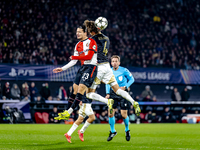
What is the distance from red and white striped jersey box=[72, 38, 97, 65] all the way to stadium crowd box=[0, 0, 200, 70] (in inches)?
574

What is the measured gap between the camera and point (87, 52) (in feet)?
25.0

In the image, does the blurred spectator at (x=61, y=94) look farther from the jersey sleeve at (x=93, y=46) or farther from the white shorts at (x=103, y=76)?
the jersey sleeve at (x=93, y=46)

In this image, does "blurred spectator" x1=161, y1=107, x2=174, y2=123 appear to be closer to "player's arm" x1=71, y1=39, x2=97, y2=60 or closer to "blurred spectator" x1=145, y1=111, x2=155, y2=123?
"blurred spectator" x1=145, y1=111, x2=155, y2=123

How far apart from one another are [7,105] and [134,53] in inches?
471

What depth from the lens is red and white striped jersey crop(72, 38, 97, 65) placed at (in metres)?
7.48

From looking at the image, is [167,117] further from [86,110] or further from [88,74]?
[88,74]

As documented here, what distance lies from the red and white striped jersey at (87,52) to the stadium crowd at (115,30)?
14.6 metres

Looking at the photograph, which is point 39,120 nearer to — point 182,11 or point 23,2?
point 23,2

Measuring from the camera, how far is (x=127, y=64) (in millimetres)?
24469

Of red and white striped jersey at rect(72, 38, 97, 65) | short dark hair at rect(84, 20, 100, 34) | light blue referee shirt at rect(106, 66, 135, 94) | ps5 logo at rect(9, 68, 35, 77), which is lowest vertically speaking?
light blue referee shirt at rect(106, 66, 135, 94)

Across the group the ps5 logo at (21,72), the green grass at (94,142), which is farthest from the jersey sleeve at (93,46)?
the ps5 logo at (21,72)

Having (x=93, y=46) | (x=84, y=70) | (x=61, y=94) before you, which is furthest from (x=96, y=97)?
(x=61, y=94)

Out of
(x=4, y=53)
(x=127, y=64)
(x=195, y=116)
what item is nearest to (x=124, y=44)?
(x=127, y=64)

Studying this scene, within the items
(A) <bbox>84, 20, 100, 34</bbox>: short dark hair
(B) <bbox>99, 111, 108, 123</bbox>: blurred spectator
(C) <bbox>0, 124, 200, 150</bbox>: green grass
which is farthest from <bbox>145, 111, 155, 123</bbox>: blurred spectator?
(A) <bbox>84, 20, 100, 34</bbox>: short dark hair
